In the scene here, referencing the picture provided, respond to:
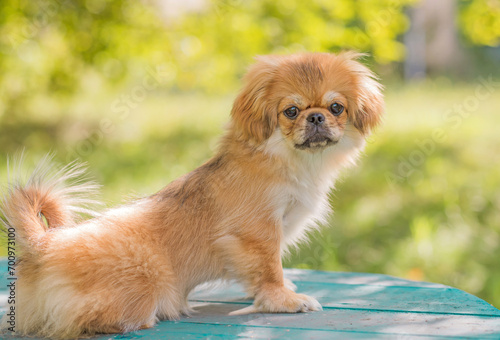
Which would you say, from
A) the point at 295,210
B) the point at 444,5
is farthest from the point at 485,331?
A: the point at 444,5

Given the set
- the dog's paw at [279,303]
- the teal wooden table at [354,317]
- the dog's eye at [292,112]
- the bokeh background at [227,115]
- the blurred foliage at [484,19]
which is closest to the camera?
the teal wooden table at [354,317]

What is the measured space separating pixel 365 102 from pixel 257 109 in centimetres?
59

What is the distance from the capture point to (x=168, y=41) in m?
7.28

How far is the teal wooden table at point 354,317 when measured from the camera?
249cm

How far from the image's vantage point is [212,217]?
2.93 metres

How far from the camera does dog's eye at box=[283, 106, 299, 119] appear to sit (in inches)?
117

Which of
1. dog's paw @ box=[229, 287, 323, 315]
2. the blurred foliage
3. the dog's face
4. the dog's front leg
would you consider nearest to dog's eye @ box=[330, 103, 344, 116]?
the dog's face

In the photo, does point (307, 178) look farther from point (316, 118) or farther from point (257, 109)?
point (257, 109)

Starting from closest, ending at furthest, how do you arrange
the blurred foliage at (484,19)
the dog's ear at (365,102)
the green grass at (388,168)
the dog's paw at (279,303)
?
the dog's paw at (279,303)
the dog's ear at (365,102)
the green grass at (388,168)
the blurred foliage at (484,19)

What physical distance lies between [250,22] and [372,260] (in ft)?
10.2

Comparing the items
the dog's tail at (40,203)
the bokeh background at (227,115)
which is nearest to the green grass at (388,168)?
the bokeh background at (227,115)

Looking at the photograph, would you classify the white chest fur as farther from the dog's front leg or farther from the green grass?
the green grass

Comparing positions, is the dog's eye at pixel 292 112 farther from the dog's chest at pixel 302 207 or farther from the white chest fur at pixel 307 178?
the dog's chest at pixel 302 207

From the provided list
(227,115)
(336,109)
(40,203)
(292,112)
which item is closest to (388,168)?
(227,115)
